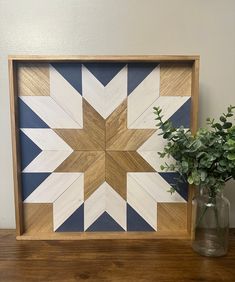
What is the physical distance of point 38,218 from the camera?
930 millimetres

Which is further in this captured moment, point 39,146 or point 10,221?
point 10,221

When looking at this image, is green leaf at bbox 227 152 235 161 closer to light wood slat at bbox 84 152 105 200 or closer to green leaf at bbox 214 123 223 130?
green leaf at bbox 214 123 223 130

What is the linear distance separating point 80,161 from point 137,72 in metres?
0.35

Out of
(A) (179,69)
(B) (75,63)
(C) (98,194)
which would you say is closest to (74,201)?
(C) (98,194)

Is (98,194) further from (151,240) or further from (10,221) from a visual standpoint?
(10,221)

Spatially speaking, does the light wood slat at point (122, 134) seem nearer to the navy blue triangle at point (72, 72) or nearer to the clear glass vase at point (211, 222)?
the navy blue triangle at point (72, 72)

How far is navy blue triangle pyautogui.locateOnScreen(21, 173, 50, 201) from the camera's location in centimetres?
92

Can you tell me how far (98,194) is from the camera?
93 cm

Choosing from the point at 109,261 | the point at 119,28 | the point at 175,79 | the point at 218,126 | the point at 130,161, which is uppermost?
the point at 119,28

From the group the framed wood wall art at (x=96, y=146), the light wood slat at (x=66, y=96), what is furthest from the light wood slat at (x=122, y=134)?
the light wood slat at (x=66, y=96)

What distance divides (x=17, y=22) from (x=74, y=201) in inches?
25.2

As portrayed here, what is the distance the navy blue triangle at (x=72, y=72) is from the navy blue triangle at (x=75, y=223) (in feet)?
1.33

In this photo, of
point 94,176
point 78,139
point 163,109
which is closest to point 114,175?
point 94,176

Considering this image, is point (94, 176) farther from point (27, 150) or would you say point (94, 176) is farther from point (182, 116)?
point (182, 116)
